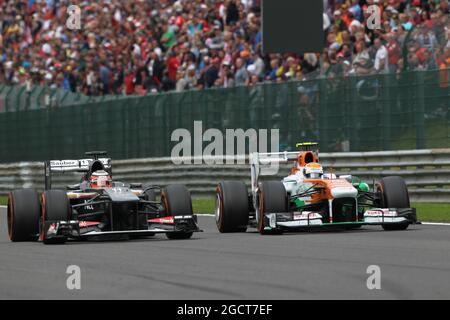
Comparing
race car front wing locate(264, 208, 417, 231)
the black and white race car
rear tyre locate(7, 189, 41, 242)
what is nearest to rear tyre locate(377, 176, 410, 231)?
race car front wing locate(264, 208, 417, 231)

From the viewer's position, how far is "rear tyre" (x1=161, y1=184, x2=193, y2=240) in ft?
51.7

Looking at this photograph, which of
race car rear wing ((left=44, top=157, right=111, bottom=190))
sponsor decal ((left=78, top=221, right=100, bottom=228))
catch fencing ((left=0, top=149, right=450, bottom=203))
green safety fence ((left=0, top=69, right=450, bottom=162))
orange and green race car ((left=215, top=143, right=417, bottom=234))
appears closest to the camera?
sponsor decal ((left=78, top=221, right=100, bottom=228))

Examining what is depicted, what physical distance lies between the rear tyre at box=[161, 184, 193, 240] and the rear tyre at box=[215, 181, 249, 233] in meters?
0.95

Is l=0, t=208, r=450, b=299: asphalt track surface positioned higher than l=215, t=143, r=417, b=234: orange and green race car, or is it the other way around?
l=215, t=143, r=417, b=234: orange and green race car

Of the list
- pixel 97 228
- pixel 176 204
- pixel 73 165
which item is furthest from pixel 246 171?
pixel 97 228

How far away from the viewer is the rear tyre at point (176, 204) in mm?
15758

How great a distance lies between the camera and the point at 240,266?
11578mm

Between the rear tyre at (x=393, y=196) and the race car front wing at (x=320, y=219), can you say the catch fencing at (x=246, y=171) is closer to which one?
the rear tyre at (x=393, y=196)

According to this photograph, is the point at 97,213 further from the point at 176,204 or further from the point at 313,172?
the point at 313,172

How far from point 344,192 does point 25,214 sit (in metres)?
4.13

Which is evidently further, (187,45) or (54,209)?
(187,45)

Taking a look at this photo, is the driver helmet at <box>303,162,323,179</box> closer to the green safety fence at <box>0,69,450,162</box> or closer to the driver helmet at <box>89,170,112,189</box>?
the driver helmet at <box>89,170,112,189</box>

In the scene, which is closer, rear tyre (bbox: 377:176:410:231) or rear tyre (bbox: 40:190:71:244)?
→ rear tyre (bbox: 40:190:71:244)
